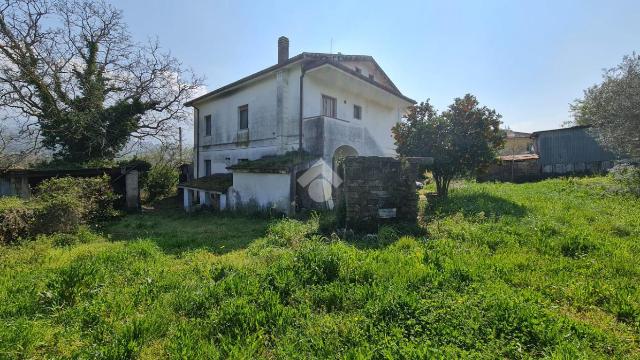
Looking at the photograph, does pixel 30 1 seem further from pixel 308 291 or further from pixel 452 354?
pixel 452 354

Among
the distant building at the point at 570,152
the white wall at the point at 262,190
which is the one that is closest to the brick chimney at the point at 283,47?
the white wall at the point at 262,190

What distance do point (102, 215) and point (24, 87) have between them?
11.2 metres

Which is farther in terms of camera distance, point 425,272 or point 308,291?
point 425,272

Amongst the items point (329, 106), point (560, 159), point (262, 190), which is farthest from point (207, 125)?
point (560, 159)

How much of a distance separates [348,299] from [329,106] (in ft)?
39.4

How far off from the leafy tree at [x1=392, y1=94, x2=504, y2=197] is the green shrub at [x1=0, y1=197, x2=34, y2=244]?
38.9 feet

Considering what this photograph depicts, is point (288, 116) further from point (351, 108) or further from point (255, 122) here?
point (351, 108)

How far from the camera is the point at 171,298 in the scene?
3.94 metres

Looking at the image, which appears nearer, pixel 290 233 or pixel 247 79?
pixel 290 233

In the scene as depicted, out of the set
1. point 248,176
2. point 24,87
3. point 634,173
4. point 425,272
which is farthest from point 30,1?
point 634,173

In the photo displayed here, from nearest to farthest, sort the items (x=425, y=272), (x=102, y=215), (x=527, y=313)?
(x=527, y=313)
(x=425, y=272)
(x=102, y=215)

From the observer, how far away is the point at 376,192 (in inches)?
299

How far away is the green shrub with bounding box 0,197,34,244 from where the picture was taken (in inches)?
287

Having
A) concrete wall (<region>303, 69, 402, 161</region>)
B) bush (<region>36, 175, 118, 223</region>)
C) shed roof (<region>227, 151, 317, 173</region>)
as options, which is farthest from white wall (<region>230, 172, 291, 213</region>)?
bush (<region>36, 175, 118, 223</region>)
